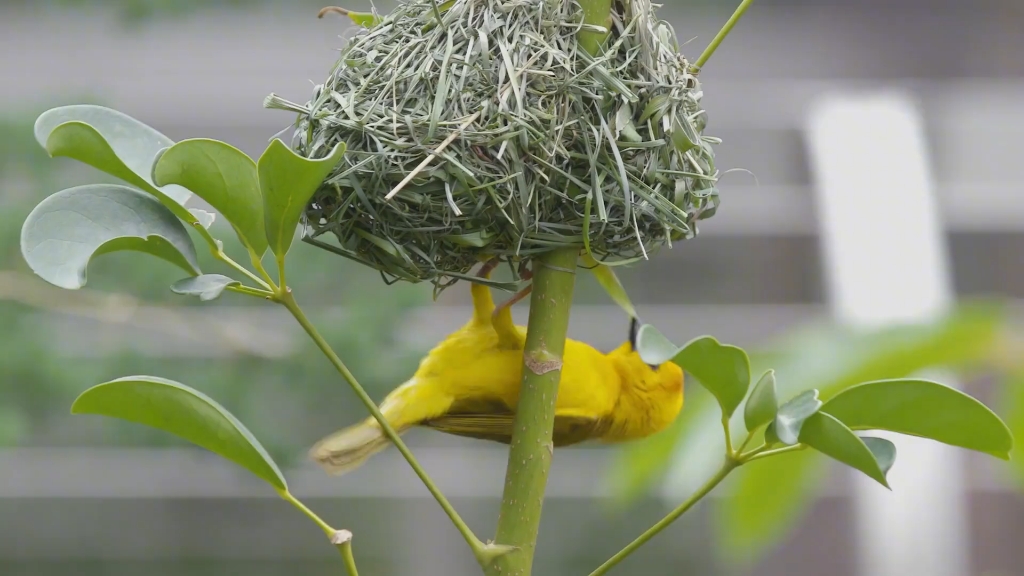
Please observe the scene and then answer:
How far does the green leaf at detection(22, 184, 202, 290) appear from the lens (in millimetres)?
682

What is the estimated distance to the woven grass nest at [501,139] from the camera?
81 cm

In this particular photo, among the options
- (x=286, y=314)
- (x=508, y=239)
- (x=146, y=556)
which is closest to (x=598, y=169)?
(x=508, y=239)

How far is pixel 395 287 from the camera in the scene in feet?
9.29

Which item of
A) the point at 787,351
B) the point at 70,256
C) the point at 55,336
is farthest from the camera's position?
the point at 55,336

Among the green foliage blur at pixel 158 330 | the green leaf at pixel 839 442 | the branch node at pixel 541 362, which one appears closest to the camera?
the green leaf at pixel 839 442

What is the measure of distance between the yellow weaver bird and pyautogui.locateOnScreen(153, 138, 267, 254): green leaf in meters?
0.37

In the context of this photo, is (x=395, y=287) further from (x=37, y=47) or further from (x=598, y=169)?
(x=37, y=47)

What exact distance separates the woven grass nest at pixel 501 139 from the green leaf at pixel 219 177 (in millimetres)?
79

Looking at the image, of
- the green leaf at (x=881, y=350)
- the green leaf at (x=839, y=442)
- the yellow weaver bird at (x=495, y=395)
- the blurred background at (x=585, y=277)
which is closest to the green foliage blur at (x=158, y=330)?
the blurred background at (x=585, y=277)

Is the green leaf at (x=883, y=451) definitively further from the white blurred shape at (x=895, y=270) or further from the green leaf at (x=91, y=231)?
the white blurred shape at (x=895, y=270)

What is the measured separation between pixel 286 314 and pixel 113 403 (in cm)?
328

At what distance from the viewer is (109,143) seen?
760 mm

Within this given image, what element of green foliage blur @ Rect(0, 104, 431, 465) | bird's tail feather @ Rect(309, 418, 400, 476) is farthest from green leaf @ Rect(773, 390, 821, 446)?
green foliage blur @ Rect(0, 104, 431, 465)

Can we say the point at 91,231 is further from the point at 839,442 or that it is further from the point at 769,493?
the point at 769,493
